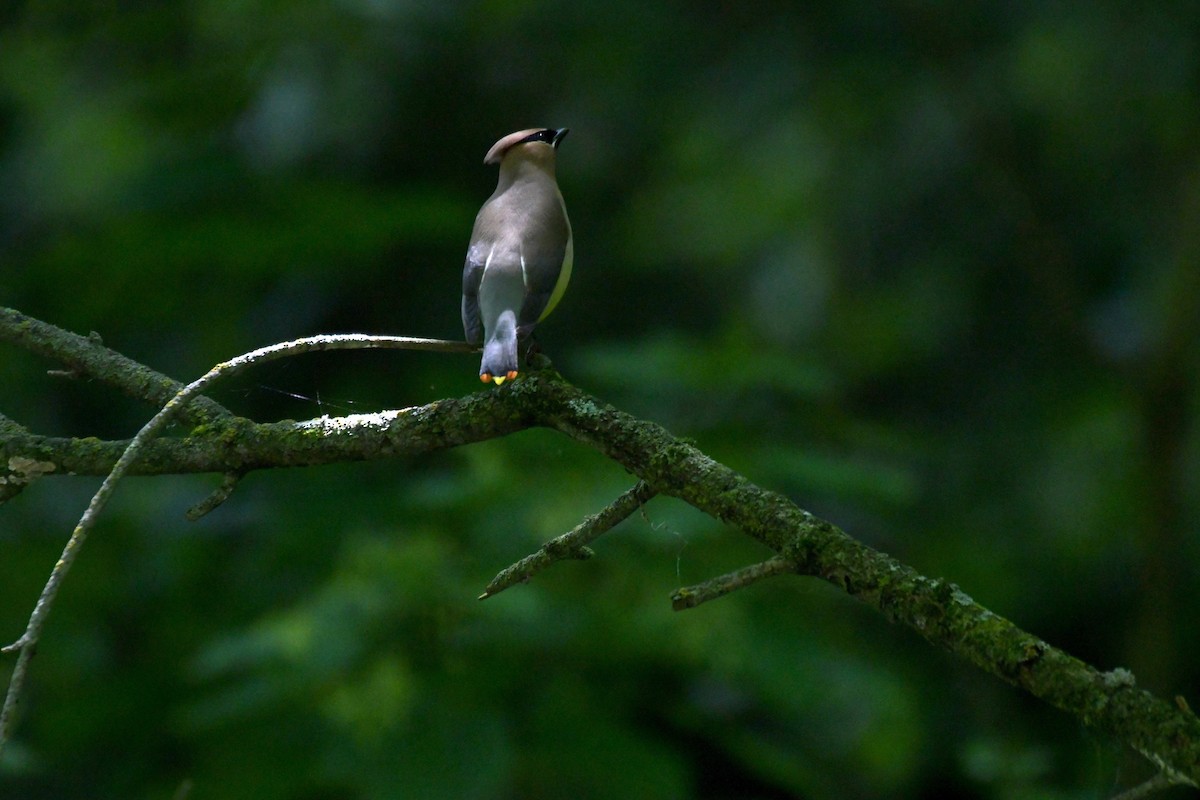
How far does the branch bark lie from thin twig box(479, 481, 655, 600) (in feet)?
0.15

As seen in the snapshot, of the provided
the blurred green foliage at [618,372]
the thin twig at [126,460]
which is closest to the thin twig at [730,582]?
the thin twig at [126,460]

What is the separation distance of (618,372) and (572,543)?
3.31 metres

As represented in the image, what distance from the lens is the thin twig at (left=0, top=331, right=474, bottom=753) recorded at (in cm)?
204

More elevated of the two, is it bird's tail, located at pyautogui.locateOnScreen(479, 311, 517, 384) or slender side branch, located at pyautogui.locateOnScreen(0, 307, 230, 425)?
slender side branch, located at pyautogui.locateOnScreen(0, 307, 230, 425)

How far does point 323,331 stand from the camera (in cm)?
835

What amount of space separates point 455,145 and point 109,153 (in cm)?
236

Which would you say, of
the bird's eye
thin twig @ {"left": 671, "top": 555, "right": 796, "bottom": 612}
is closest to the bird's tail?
thin twig @ {"left": 671, "top": 555, "right": 796, "bottom": 612}

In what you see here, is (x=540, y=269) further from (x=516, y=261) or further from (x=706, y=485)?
(x=706, y=485)

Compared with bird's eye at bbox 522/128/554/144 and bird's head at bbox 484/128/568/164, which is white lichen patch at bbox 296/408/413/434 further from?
bird's eye at bbox 522/128/554/144

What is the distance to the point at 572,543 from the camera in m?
2.29

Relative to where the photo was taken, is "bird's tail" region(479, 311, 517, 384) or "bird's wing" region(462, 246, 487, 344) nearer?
"bird's tail" region(479, 311, 517, 384)

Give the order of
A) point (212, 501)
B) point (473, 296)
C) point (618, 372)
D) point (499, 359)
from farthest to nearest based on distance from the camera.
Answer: point (618, 372) < point (473, 296) < point (499, 359) < point (212, 501)

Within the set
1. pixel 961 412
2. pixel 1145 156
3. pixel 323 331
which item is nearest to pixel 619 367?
pixel 323 331

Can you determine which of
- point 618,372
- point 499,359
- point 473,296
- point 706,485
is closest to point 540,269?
point 473,296
